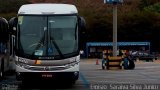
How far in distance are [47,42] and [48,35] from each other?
309 mm

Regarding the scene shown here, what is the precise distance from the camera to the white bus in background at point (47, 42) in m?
19.9

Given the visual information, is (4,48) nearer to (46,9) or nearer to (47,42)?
(46,9)

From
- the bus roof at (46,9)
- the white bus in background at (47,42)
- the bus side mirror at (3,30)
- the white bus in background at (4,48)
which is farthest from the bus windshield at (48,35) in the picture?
the white bus in background at (4,48)

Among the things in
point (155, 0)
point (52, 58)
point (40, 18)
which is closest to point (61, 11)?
point (40, 18)

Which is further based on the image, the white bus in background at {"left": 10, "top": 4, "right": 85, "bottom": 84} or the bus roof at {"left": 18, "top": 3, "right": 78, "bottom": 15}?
the bus roof at {"left": 18, "top": 3, "right": 78, "bottom": 15}

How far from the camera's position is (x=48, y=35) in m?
20.4

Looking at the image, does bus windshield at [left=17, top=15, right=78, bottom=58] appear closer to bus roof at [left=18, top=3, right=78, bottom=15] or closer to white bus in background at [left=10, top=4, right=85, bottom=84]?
white bus in background at [left=10, top=4, right=85, bottom=84]

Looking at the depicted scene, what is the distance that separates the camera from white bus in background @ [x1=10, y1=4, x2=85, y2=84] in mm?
19875

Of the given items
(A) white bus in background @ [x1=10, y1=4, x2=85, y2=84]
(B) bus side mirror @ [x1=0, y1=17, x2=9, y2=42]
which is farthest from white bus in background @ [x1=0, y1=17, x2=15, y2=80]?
(A) white bus in background @ [x1=10, y1=4, x2=85, y2=84]

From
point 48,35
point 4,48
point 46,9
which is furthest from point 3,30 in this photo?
point 48,35

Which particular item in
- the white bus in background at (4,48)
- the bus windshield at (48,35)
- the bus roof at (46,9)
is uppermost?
the bus roof at (46,9)

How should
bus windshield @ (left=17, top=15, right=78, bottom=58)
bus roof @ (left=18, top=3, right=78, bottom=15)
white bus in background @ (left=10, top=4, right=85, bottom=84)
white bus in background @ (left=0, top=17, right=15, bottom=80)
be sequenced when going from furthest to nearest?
1. white bus in background @ (left=0, top=17, right=15, bottom=80)
2. bus roof @ (left=18, top=3, right=78, bottom=15)
3. bus windshield @ (left=17, top=15, right=78, bottom=58)
4. white bus in background @ (left=10, top=4, right=85, bottom=84)

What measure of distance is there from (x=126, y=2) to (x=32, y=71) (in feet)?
A: 396

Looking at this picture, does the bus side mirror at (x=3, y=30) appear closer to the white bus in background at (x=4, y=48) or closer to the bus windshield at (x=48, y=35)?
the white bus in background at (x=4, y=48)
